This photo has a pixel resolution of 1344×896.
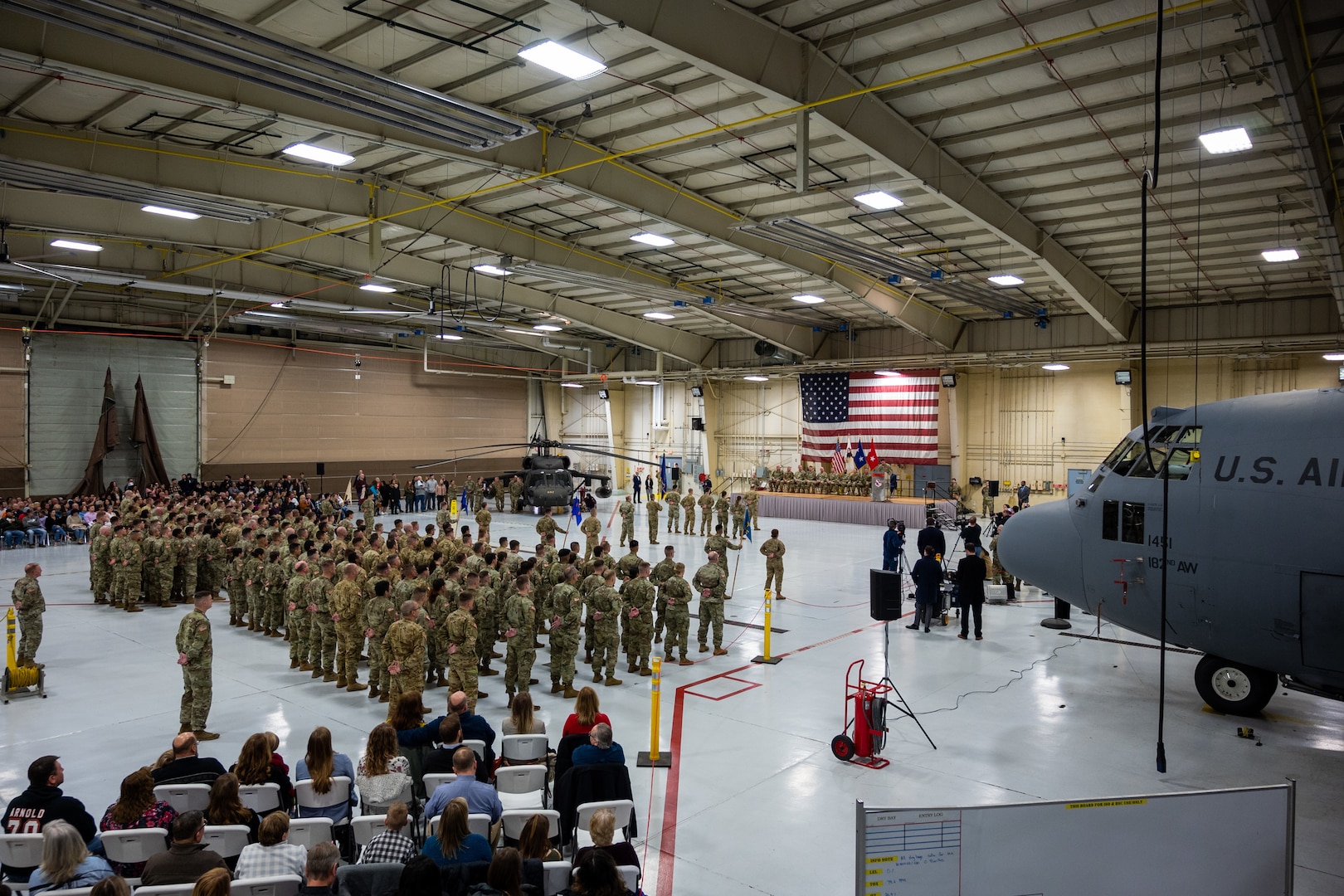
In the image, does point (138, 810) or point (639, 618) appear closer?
point (138, 810)

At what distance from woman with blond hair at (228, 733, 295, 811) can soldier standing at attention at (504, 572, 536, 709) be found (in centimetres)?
403

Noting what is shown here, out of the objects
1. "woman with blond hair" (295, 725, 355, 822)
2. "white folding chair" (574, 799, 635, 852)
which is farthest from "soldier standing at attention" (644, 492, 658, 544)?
"white folding chair" (574, 799, 635, 852)

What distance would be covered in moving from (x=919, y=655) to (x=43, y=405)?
29220mm

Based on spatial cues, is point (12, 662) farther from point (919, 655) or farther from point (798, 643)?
point (919, 655)

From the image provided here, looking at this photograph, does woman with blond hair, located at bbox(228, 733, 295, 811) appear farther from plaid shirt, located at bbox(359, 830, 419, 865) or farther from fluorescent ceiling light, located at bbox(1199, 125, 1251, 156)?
fluorescent ceiling light, located at bbox(1199, 125, 1251, 156)

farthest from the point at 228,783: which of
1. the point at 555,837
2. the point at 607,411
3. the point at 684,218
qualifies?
the point at 607,411

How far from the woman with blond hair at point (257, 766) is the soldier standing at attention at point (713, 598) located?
22.4ft

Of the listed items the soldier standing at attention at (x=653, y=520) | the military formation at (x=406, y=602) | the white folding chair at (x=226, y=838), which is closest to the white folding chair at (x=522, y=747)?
the white folding chair at (x=226, y=838)

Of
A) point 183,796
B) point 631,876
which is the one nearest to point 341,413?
point 183,796

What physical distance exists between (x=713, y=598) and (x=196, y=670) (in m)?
6.67

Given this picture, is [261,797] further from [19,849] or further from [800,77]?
[800,77]

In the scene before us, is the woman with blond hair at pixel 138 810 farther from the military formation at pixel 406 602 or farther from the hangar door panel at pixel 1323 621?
the hangar door panel at pixel 1323 621

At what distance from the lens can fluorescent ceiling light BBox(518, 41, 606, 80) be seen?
8828 millimetres

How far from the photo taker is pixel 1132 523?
936 centimetres
